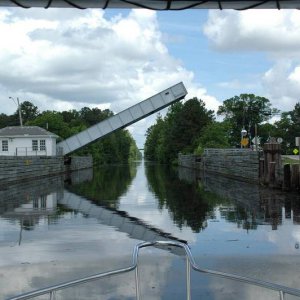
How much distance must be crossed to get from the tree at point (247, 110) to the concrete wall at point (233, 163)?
61729 mm

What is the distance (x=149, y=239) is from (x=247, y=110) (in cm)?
11603

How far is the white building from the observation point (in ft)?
184

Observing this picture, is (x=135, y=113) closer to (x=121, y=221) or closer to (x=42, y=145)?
(x=42, y=145)

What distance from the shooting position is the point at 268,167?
93.7 feet

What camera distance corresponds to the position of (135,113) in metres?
47.3

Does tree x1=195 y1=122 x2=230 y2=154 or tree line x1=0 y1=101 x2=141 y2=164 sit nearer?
tree x1=195 y1=122 x2=230 y2=154

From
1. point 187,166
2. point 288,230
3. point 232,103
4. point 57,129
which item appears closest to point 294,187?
point 288,230

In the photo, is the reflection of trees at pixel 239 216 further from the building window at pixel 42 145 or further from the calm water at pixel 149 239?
the building window at pixel 42 145

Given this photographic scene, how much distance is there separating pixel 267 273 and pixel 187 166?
66.3 m

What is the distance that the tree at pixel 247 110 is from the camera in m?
124

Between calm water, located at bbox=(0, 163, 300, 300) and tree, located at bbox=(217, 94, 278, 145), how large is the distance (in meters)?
104

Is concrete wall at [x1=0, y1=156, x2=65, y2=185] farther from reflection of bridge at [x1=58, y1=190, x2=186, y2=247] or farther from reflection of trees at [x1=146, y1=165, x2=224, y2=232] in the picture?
reflection of trees at [x1=146, y1=165, x2=224, y2=232]

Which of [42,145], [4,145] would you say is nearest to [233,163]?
[42,145]

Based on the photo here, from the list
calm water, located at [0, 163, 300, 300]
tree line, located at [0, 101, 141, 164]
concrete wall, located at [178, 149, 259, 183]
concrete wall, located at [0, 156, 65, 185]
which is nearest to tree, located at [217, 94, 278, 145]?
tree line, located at [0, 101, 141, 164]
